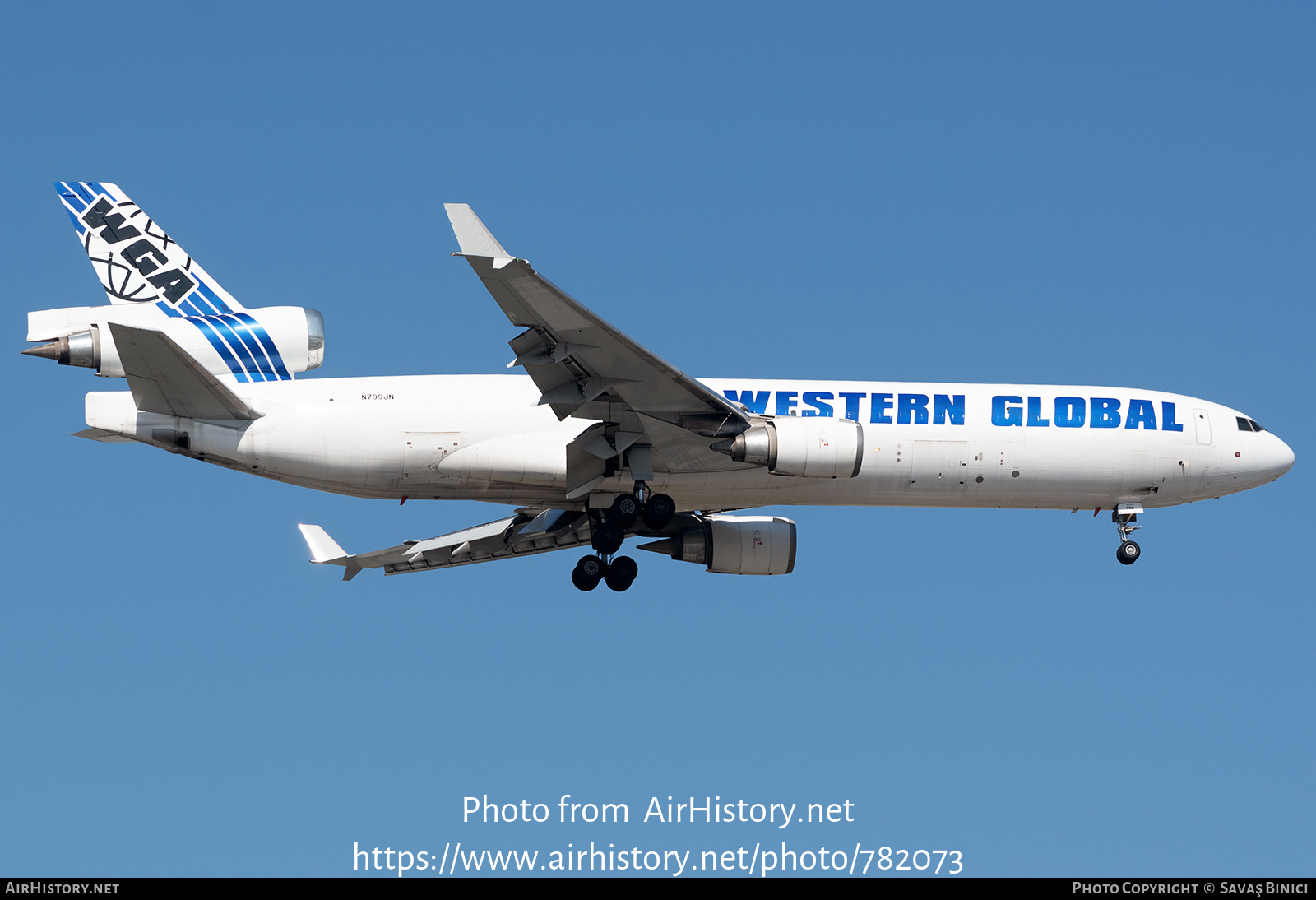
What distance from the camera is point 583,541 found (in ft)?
101

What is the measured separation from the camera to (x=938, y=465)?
89.2 feet

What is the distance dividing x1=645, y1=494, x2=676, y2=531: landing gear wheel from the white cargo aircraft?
0.11 feet

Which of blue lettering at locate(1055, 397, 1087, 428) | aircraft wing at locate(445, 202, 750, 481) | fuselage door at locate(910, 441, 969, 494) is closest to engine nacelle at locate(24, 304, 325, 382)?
aircraft wing at locate(445, 202, 750, 481)

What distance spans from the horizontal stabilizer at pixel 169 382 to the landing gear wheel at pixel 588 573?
20.9 feet

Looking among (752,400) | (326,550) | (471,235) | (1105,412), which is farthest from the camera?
(326,550)

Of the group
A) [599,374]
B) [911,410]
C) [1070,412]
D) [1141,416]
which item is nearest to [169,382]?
[599,374]

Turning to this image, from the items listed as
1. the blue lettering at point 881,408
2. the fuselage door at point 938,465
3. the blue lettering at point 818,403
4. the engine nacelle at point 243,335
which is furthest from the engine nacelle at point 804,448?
the engine nacelle at point 243,335

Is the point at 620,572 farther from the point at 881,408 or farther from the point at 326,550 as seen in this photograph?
the point at 326,550

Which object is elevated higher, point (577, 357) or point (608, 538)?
point (577, 357)

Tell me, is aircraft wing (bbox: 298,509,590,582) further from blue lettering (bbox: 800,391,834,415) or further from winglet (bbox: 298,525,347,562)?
blue lettering (bbox: 800,391,834,415)

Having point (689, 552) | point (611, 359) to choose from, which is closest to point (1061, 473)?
point (689, 552)

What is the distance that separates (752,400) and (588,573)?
173 inches

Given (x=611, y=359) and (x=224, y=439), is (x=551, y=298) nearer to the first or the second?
(x=611, y=359)

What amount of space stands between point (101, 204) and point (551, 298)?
10.7 metres
